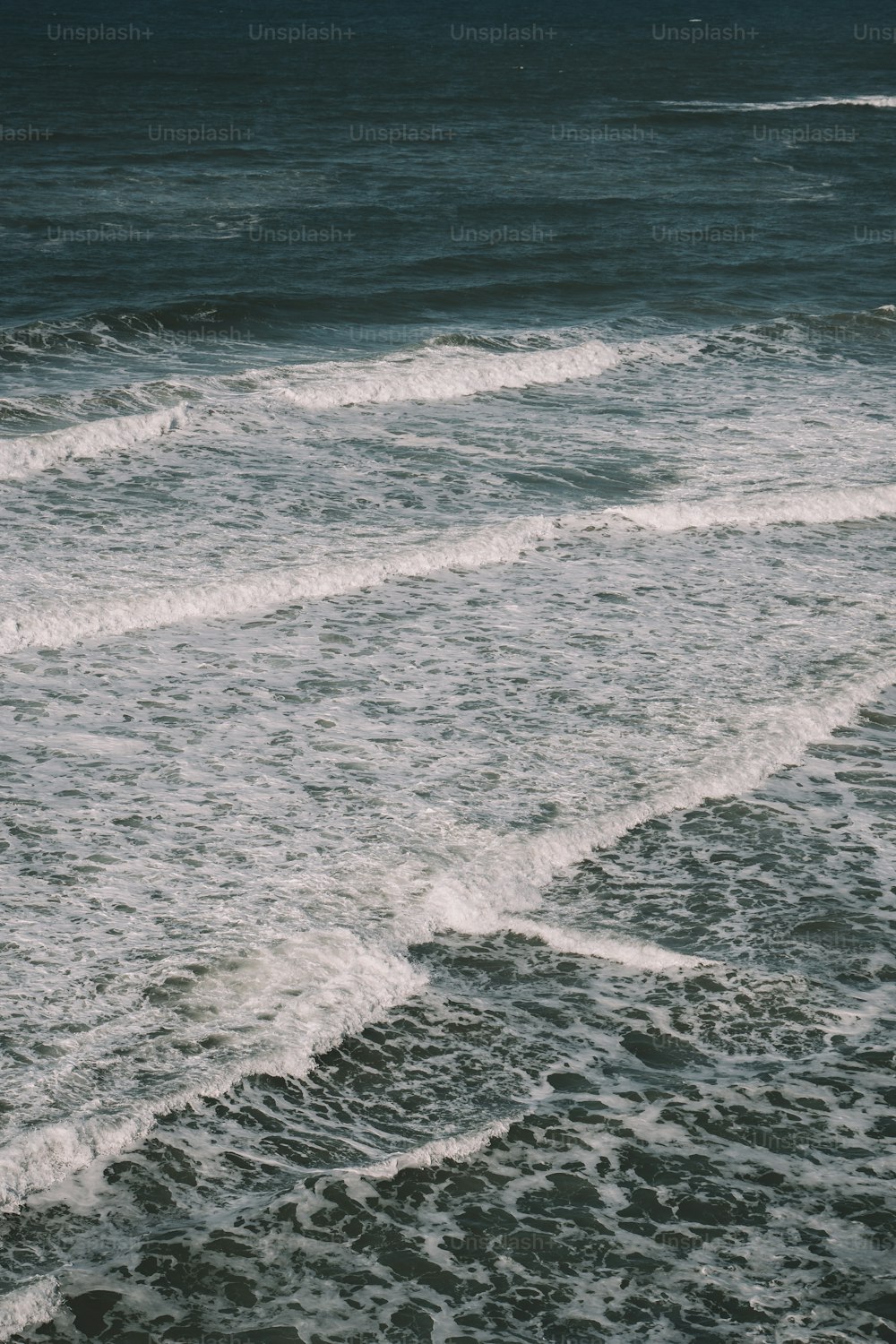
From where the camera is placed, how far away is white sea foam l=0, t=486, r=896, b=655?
904 centimetres

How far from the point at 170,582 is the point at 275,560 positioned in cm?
85

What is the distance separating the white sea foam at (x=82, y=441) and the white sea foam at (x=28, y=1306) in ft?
28.3

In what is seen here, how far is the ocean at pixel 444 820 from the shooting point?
15.1ft

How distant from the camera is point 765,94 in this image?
46.8 meters

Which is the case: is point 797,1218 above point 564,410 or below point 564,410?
below

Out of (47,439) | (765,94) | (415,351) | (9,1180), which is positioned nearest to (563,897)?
(9,1180)

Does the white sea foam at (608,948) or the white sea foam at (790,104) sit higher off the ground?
the white sea foam at (790,104)

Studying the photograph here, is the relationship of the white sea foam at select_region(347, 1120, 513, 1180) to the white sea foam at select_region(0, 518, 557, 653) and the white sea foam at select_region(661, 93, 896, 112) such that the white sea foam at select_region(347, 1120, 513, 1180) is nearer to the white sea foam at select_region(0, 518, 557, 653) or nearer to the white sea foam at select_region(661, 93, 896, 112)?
the white sea foam at select_region(0, 518, 557, 653)

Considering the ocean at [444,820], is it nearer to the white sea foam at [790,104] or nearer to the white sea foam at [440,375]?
the white sea foam at [440,375]

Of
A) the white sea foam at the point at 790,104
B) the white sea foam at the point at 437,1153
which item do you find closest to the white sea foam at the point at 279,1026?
the white sea foam at the point at 437,1153

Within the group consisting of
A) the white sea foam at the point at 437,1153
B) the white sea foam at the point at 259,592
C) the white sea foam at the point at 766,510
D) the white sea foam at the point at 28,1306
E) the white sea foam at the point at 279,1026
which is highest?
the white sea foam at the point at 766,510

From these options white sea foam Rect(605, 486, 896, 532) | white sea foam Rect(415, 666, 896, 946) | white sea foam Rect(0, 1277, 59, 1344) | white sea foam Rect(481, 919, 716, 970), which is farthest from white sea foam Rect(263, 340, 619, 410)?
white sea foam Rect(0, 1277, 59, 1344)

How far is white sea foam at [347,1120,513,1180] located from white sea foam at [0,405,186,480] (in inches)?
331

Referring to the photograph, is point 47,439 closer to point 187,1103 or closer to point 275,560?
point 275,560
